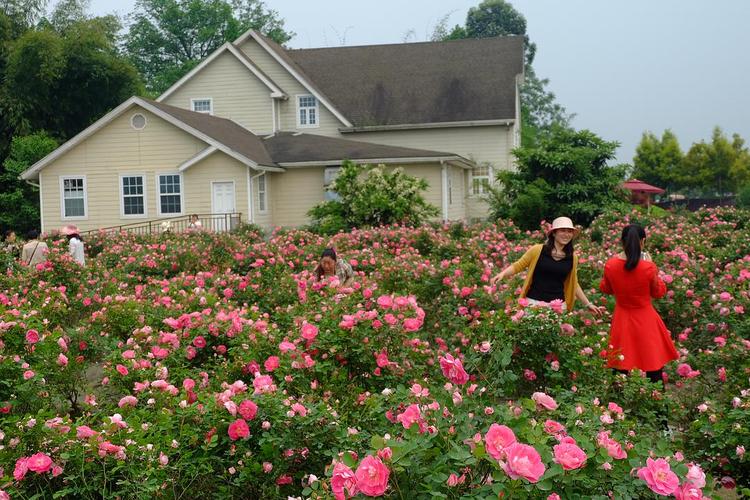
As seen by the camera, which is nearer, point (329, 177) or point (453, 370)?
point (453, 370)

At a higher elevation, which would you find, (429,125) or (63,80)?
(63,80)

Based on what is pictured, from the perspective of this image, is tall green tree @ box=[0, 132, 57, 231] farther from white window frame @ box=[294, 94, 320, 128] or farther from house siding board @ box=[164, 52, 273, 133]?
A: white window frame @ box=[294, 94, 320, 128]

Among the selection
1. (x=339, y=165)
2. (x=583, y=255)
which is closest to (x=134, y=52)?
(x=339, y=165)

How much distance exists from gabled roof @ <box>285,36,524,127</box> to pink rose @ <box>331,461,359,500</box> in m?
31.5

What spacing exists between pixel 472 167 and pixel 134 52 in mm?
37233

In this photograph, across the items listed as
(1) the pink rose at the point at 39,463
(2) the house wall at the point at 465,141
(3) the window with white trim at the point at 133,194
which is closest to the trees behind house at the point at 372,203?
(3) the window with white trim at the point at 133,194

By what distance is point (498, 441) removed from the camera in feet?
9.14

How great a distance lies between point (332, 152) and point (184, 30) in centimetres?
3564

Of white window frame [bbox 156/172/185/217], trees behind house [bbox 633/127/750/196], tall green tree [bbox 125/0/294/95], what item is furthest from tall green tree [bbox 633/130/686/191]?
white window frame [bbox 156/172/185/217]

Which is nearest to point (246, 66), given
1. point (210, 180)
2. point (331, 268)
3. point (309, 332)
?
point (210, 180)

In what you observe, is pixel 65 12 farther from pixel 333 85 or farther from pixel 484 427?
pixel 484 427

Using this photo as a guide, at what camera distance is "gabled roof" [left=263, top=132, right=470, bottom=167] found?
2888 cm

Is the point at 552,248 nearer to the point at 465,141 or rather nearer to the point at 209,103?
the point at 465,141

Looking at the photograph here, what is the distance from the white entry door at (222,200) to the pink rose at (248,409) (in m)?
23.4
